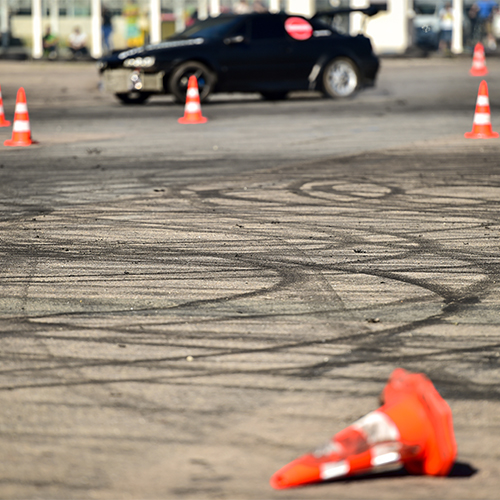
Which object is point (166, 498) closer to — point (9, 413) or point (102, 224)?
point (9, 413)

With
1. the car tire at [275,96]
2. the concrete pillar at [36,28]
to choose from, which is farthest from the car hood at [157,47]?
the concrete pillar at [36,28]

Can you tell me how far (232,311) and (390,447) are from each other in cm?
196

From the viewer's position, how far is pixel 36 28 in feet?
121

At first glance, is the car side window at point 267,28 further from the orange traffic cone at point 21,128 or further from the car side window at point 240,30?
the orange traffic cone at point 21,128

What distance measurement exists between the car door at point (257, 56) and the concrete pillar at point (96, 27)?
19.9 m

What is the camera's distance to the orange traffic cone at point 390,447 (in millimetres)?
3016

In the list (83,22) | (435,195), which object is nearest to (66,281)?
(435,195)

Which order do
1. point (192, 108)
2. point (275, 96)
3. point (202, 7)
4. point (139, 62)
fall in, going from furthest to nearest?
point (202, 7) → point (275, 96) → point (139, 62) → point (192, 108)

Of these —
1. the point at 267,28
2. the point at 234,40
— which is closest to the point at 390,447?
the point at 234,40

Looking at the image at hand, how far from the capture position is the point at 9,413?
11.7 feet

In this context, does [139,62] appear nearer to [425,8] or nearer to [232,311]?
[232,311]

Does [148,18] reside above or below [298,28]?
above

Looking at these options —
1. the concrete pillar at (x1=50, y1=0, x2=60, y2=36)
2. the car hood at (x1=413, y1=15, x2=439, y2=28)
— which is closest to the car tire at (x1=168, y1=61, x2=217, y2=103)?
the concrete pillar at (x1=50, y1=0, x2=60, y2=36)

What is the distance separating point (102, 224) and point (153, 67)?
31.6ft
